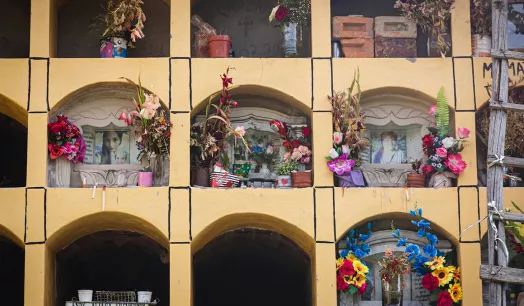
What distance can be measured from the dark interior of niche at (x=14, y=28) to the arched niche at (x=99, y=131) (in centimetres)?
130

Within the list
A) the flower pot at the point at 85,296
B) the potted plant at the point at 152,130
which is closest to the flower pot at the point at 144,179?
the potted plant at the point at 152,130

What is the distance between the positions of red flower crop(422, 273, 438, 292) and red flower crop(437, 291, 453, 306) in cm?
11

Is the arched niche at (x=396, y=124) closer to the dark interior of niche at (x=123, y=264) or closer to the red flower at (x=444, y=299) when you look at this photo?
the red flower at (x=444, y=299)

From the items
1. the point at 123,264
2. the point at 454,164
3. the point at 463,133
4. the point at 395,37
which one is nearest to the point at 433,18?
the point at 395,37

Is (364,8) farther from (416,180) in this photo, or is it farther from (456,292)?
(456,292)

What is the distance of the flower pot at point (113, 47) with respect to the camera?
9.62m

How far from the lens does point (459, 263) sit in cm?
921

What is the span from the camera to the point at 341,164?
920 cm

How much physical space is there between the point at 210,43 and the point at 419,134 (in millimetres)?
2632

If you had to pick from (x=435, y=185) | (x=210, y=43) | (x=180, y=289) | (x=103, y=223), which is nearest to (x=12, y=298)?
(x=103, y=223)

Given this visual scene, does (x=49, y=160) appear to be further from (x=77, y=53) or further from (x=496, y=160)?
(x=496, y=160)

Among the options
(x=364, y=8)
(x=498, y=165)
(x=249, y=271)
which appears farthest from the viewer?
(x=249, y=271)

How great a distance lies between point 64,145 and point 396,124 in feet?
12.4

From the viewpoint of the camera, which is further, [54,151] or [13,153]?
[13,153]
